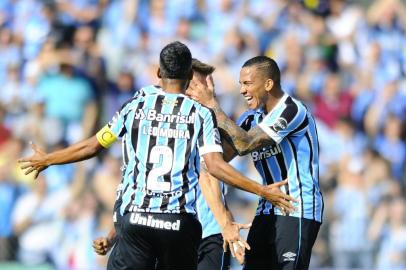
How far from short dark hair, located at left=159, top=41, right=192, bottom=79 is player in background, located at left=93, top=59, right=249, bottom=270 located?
1.25 metres

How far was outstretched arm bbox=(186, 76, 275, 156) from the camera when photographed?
649 centimetres

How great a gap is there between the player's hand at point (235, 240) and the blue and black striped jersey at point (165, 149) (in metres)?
0.90

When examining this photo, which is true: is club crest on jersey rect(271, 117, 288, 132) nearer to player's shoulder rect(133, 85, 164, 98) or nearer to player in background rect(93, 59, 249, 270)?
player in background rect(93, 59, 249, 270)

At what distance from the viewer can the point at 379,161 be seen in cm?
1322

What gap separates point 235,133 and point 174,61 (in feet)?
3.21

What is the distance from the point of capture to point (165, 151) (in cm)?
566

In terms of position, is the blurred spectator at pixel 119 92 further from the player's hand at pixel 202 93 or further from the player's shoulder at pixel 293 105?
the player's shoulder at pixel 293 105

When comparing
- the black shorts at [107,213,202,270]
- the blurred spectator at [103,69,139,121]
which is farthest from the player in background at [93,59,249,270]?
the blurred spectator at [103,69,139,121]

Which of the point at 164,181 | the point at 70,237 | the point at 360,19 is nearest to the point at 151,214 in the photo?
the point at 164,181

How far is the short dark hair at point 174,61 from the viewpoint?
571 cm

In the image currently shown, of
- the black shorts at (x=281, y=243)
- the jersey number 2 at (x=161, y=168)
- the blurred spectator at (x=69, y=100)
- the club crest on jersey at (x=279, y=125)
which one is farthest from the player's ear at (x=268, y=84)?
the blurred spectator at (x=69, y=100)

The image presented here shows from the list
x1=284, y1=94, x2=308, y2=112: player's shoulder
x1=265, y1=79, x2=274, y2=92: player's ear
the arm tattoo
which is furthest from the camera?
x1=265, y1=79, x2=274, y2=92: player's ear

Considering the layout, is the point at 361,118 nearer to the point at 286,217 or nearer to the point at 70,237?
the point at 70,237

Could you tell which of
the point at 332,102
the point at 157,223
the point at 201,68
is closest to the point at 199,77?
the point at 201,68
